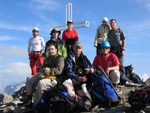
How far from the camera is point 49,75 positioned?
994cm

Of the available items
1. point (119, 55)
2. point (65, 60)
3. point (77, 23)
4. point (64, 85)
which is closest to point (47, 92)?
point (64, 85)

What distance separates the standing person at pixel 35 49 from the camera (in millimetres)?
13630

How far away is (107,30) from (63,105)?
18.6 ft

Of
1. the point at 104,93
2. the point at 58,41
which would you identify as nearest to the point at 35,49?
the point at 58,41

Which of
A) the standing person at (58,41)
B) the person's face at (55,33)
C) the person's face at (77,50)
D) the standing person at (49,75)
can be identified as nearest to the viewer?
the standing person at (49,75)

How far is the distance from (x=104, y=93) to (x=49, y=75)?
1.94 m

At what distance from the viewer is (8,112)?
37.0ft

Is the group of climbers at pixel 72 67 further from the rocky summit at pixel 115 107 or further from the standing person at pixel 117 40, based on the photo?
the standing person at pixel 117 40

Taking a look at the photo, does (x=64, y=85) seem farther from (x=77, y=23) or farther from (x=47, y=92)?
(x=77, y=23)

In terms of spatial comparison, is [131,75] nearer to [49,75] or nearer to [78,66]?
[78,66]

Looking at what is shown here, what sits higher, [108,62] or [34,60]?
[34,60]

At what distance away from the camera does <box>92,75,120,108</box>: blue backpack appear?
9.12 metres

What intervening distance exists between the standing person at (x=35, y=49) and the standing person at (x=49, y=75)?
320 centimetres

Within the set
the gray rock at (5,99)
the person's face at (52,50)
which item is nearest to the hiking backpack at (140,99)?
the person's face at (52,50)
